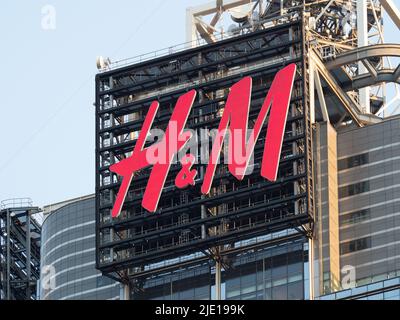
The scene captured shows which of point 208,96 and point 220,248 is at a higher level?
point 208,96

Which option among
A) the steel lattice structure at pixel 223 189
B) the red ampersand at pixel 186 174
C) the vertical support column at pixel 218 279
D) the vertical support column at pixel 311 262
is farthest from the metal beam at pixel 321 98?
the vertical support column at pixel 218 279

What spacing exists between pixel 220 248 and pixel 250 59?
851 inches

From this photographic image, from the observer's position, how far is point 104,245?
19525 cm

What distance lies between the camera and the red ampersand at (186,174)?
630 feet

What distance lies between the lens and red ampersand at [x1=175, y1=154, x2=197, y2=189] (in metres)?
192

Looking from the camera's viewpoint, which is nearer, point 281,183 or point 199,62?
point 281,183

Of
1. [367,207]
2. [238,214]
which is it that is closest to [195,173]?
[238,214]

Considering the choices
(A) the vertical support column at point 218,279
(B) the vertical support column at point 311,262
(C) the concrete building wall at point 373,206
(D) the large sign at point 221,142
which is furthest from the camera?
(A) the vertical support column at point 218,279

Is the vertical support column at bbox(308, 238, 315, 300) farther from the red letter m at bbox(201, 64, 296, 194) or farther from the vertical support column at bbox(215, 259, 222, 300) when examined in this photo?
the vertical support column at bbox(215, 259, 222, 300)

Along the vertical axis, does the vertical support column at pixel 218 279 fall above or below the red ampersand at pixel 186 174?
below

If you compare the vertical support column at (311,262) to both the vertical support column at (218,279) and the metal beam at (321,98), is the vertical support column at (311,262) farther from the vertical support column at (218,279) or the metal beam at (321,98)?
the metal beam at (321,98)

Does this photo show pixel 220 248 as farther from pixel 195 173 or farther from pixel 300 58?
pixel 300 58

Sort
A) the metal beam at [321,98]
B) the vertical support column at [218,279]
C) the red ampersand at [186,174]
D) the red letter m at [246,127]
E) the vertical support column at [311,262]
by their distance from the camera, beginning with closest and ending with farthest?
the red letter m at [246,127] < the vertical support column at [311,262] < the red ampersand at [186,174] < the metal beam at [321,98] < the vertical support column at [218,279]

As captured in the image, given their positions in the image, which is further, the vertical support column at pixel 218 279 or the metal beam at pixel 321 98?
the vertical support column at pixel 218 279
